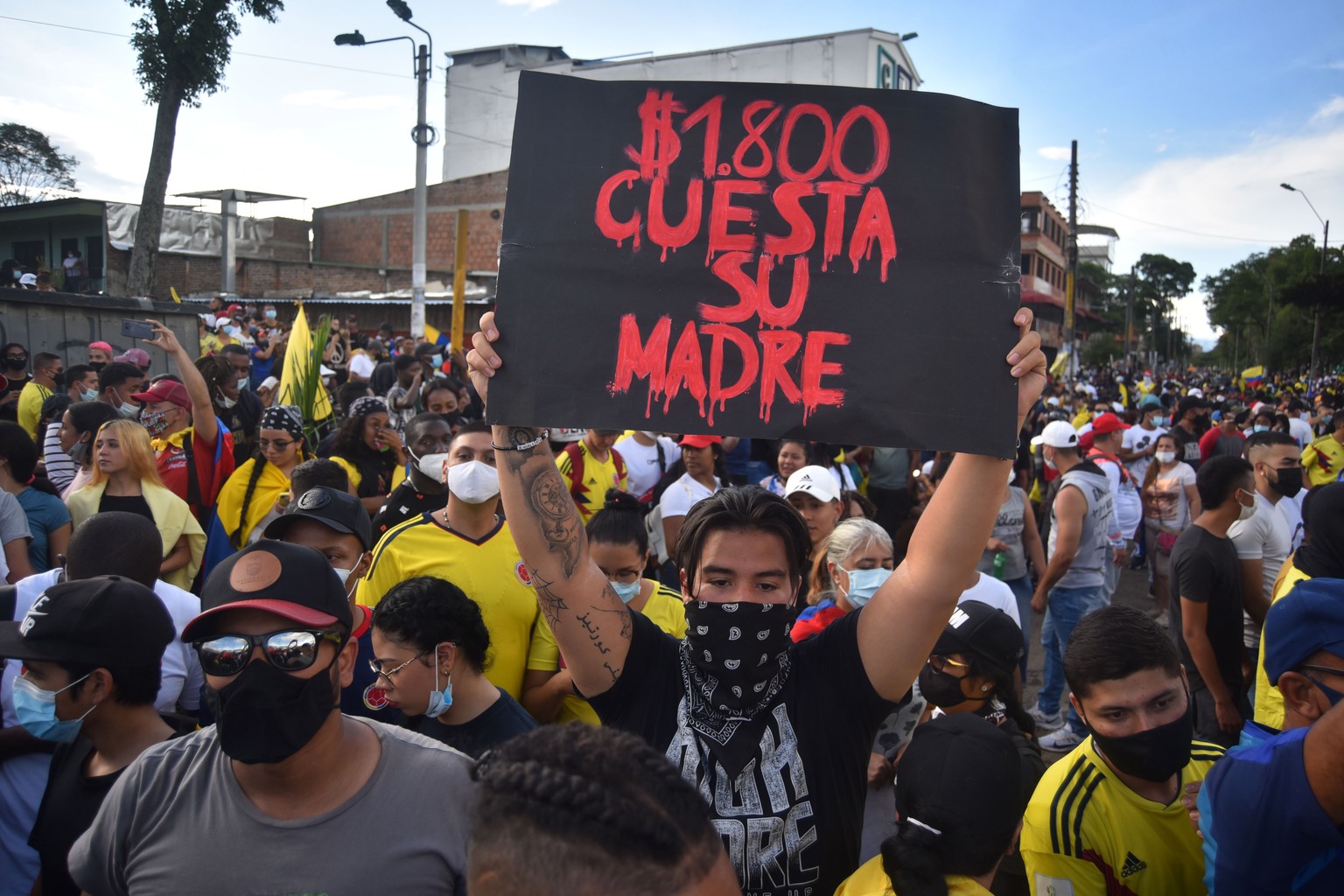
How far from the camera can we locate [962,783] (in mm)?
2039

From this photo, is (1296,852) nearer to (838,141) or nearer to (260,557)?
(838,141)

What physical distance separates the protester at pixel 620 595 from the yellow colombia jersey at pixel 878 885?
67.6 inches

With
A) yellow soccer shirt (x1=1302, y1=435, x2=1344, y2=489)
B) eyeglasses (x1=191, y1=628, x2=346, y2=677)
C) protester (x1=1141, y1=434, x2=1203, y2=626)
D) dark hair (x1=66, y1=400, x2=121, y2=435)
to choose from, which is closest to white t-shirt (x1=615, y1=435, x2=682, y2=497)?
dark hair (x1=66, y1=400, x2=121, y2=435)

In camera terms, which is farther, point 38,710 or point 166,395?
point 166,395

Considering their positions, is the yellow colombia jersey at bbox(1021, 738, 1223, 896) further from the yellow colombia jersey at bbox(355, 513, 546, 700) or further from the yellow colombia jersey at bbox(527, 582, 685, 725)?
the yellow colombia jersey at bbox(355, 513, 546, 700)

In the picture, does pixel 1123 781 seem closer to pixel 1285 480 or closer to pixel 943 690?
pixel 943 690

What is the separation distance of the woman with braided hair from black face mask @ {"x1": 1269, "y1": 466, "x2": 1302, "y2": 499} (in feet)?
18.6

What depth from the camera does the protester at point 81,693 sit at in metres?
2.33

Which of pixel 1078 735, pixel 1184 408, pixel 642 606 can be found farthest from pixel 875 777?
pixel 1184 408

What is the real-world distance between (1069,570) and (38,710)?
218 inches

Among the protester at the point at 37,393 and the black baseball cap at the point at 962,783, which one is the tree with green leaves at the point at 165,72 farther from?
the black baseball cap at the point at 962,783

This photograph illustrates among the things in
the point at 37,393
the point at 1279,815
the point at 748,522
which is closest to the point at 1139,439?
the point at 1279,815

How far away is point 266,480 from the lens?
5.21 metres

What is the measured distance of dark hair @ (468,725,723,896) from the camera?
968 millimetres
